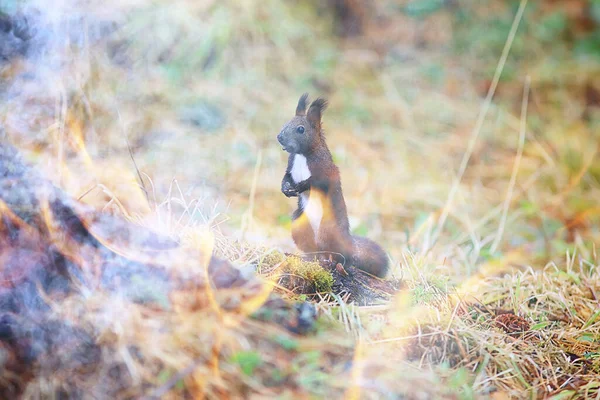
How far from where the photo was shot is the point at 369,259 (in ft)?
8.70

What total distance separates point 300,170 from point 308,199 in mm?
128

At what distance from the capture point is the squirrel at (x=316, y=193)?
2564 millimetres

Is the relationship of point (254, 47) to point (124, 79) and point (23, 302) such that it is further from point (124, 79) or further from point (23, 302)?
point (23, 302)

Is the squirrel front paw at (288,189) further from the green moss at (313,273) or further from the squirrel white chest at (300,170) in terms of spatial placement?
the green moss at (313,273)

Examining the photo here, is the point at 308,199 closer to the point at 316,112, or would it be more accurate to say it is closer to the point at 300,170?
the point at 300,170

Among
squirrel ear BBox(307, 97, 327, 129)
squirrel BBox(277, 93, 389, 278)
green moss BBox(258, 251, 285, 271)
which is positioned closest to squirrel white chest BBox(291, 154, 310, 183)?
squirrel BBox(277, 93, 389, 278)

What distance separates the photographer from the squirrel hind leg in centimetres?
263

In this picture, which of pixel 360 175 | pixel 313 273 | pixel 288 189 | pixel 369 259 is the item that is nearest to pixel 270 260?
pixel 313 273

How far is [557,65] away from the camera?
7.07m

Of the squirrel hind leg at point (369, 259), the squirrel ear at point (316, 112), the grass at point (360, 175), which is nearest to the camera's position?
the grass at point (360, 175)

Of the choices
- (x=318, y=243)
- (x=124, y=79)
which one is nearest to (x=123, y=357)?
(x=318, y=243)

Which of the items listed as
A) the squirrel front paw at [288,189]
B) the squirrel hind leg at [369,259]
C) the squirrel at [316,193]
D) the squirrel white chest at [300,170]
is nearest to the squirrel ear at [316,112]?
the squirrel at [316,193]

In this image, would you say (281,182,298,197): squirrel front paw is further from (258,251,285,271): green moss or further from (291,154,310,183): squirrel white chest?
(258,251,285,271): green moss

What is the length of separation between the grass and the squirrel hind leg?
115mm
